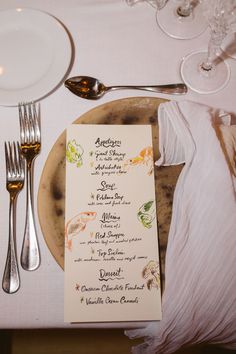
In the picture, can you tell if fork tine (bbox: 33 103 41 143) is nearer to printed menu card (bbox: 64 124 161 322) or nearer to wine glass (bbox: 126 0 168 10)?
printed menu card (bbox: 64 124 161 322)

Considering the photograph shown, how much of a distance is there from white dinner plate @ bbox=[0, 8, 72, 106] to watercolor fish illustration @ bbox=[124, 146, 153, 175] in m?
0.21

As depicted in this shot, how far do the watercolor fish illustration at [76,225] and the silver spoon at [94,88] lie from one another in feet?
0.76

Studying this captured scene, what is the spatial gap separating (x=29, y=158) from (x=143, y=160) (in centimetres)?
20

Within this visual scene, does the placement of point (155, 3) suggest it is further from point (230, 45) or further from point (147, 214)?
point (147, 214)

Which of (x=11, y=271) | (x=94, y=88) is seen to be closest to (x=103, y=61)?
(x=94, y=88)

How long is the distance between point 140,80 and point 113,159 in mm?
184

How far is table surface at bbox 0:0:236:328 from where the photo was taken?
559 millimetres

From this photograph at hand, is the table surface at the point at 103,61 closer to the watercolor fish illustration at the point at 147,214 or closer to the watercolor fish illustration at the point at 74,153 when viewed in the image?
the watercolor fish illustration at the point at 74,153

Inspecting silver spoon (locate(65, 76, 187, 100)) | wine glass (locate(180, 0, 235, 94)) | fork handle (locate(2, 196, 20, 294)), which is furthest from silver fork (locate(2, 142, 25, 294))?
wine glass (locate(180, 0, 235, 94))

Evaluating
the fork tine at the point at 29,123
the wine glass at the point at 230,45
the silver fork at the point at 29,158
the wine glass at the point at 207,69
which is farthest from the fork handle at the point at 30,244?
the wine glass at the point at 230,45

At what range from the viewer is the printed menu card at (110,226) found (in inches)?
18.4

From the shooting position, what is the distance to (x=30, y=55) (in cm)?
63

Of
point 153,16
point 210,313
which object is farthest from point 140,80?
point 210,313

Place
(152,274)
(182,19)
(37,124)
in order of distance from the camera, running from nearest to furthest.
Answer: (152,274) → (37,124) → (182,19)
